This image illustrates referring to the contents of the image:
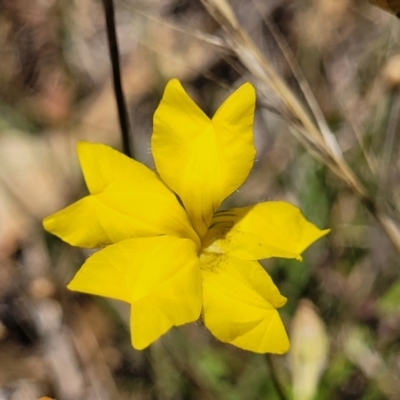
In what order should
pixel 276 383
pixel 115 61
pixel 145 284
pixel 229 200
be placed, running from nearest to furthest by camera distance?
pixel 145 284 < pixel 115 61 < pixel 276 383 < pixel 229 200

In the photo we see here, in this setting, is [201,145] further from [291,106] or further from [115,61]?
[291,106]

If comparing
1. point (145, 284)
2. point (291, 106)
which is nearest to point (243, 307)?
point (145, 284)

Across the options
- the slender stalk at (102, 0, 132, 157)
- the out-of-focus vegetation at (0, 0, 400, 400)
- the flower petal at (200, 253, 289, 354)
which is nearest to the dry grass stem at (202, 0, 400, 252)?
the out-of-focus vegetation at (0, 0, 400, 400)

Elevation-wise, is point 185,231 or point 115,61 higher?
point 115,61

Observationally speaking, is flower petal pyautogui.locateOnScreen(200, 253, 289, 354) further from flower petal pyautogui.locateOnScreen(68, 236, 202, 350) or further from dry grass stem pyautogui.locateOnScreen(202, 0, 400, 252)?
dry grass stem pyautogui.locateOnScreen(202, 0, 400, 252)

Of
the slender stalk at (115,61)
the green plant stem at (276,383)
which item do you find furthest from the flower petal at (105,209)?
the green plant stem at (276,383)

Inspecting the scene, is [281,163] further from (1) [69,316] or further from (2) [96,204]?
(2) [96,204]

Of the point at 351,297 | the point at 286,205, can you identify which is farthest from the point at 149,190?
the point at 351,297
